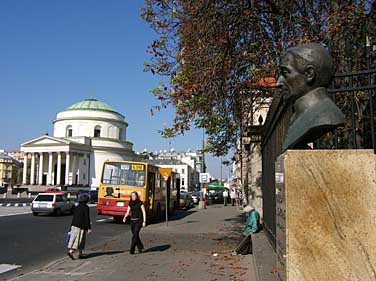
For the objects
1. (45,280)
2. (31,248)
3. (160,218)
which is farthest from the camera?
(160,218)

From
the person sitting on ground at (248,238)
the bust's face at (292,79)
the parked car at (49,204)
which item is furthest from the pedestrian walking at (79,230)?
the parked car at (49,204)

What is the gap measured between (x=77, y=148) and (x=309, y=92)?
100 m

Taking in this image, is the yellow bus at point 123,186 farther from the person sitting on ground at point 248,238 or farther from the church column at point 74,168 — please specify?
the church column at point 74,168

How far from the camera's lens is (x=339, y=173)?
143 inches

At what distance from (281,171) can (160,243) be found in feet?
36.4

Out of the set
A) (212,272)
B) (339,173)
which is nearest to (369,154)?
(339,173)

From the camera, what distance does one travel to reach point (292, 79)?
3.97 meters

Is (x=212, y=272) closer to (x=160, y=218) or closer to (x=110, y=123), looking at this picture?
(x=160, y=218)

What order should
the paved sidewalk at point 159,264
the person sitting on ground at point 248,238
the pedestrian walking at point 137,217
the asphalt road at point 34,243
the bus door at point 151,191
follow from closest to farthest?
the paved sidewalk at point 159,264 → the asphalt road at point 34,243 → the person sitting on ground at point 248,238 → the pedestrian walking at point 137,217 → the bus door at point 151,191

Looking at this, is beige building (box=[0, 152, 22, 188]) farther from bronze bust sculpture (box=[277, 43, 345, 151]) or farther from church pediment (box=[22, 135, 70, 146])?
bronze bust sculpture (box=[277, 43, 345, 151])

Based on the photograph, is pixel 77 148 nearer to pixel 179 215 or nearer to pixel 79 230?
pixel 179 215

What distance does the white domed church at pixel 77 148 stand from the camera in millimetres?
100750

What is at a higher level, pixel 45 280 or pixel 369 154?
pixel 369 154

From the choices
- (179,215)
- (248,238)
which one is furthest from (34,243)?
(179,215)
